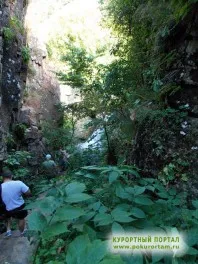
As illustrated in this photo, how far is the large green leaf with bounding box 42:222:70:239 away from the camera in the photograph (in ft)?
4.38

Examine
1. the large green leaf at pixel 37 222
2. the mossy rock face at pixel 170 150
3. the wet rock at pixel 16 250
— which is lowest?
the wet rock at pixel 16 250

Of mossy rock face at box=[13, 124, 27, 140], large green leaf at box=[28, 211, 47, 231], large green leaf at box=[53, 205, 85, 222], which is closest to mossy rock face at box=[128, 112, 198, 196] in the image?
large green leaf at box=[53, 205, 85, 222]

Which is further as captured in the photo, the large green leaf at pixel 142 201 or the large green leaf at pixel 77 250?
the large green leaf at pixel 142 201

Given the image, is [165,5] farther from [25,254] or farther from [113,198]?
[25,254]

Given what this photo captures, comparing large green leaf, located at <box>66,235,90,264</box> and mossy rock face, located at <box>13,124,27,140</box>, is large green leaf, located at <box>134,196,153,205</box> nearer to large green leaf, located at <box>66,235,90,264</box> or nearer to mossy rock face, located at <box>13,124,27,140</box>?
large green leaf, located at <box>66,235,90,264</box>

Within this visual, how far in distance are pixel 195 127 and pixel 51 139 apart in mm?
9182

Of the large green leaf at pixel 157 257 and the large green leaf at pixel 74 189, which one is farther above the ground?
the large green leaf at pixel 74 189

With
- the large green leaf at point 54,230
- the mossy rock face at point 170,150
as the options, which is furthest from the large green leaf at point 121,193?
the mossy rock face at point 170,150

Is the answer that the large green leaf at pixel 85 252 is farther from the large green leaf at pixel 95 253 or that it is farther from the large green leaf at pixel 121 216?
the large green leaf at pixel 121 216

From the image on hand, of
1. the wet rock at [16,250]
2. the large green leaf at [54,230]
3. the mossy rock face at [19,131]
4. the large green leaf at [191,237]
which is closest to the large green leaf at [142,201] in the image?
the large green leaf at [191,237]

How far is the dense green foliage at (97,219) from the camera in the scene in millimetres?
1257

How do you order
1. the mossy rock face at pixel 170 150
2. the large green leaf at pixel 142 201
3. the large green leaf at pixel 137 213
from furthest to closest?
the mossy rock face at pixel 170 150
the large green leaf at pixel 142 201
the large green leaf at pixel 137 213

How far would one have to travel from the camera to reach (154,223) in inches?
70.6

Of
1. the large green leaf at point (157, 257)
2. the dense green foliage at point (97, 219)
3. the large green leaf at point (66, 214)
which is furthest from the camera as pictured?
the large green leaf at point (157, 257)
